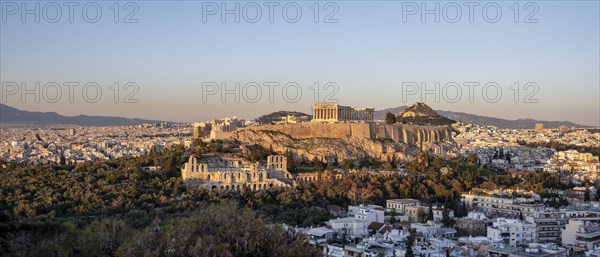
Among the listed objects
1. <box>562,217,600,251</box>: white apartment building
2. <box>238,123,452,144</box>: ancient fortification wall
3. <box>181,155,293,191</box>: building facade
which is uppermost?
<box>238,123,452,144</box>: ancient fortification wall

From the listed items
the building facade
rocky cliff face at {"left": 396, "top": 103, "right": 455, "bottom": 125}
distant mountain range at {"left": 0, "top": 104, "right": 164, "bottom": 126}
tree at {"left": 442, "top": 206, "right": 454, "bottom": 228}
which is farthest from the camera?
distant mountain range at {"left": 0, "top": 104, "right": 164, "bottom": 126}

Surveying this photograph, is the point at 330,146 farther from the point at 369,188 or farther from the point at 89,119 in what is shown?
the point at 89,119

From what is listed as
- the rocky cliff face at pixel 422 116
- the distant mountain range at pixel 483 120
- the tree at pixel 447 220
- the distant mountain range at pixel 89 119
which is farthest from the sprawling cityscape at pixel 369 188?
the distant mountain range at pixel 483 120

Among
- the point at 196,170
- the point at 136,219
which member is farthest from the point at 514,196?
the point at 136,219

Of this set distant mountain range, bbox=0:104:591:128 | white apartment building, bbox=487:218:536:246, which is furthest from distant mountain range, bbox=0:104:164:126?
white apartment building, bbox=487:218:536:246

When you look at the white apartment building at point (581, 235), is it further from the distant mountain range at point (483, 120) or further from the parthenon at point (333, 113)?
the distant mountain range at point (483, 120)

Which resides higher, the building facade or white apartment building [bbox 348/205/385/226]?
the building facade

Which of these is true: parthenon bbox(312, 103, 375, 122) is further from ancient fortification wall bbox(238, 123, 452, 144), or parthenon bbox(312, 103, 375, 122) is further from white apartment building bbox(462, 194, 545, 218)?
white apartment building bbox(462, 194, 545, 218)
